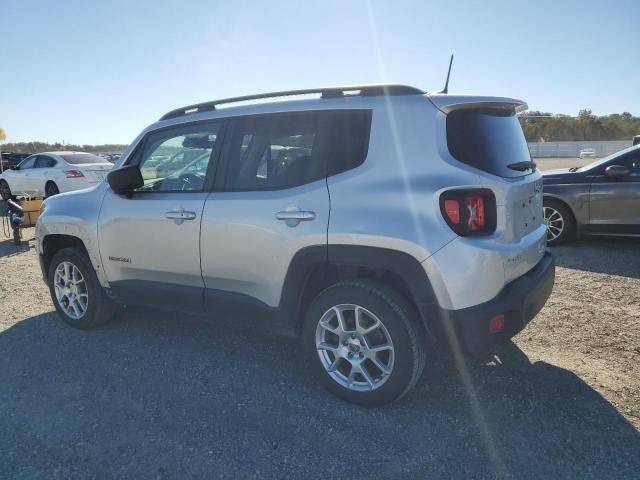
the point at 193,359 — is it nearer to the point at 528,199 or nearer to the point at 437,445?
the point at 437,445

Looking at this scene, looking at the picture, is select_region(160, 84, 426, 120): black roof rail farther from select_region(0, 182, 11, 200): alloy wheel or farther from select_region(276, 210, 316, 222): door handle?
select_region(0, 182, 11, 200): alloy wheel

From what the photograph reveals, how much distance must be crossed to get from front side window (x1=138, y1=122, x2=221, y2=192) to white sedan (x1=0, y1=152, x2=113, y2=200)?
9688 millimetres

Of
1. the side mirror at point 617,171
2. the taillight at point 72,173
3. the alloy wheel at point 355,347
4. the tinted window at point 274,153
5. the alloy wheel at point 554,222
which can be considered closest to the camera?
the alloy wheel at point 355,347

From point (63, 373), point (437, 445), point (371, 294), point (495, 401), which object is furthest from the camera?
point (63, 373)

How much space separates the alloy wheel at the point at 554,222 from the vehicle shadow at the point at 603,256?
7.6 inches

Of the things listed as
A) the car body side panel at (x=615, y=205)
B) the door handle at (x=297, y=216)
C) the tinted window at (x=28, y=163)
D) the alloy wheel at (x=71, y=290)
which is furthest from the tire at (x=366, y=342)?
the tinted window at (x=28, y=163)

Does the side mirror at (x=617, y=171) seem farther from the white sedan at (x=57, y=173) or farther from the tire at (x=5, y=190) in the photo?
the tire at (x=5, y=190)

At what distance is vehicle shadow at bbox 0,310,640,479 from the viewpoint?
8.11ft

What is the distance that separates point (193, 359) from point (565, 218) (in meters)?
5.67

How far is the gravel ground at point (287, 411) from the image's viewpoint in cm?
249

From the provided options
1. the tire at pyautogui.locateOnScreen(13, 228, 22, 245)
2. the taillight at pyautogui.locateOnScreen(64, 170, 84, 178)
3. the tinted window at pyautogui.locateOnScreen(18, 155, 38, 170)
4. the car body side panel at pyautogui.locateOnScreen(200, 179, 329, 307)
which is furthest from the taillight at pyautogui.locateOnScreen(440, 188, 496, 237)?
the tinted window at pyautogui.locateOnScreen(18, 155, 38, 170)

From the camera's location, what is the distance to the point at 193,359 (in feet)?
12.4

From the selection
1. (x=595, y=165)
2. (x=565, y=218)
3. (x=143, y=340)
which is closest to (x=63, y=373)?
(x=143, y=340)

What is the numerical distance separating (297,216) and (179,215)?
104 centimetres
